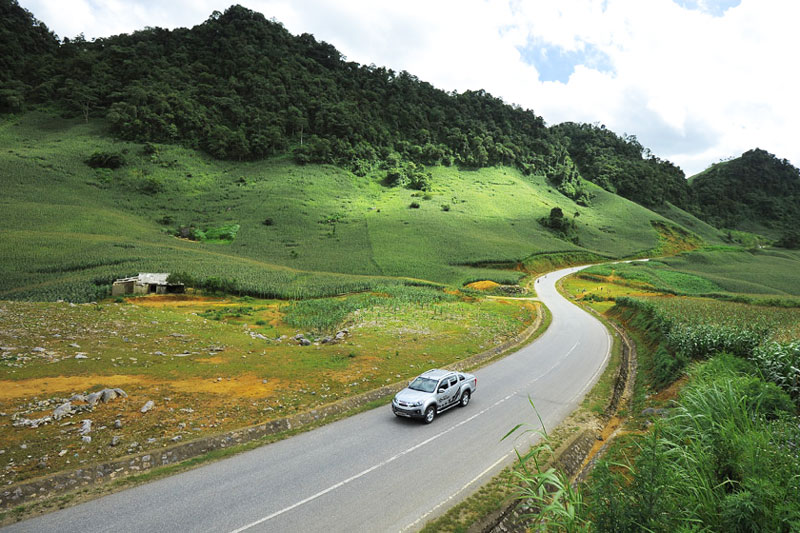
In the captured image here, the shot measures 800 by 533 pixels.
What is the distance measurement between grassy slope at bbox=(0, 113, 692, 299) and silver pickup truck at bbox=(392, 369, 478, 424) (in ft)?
94.5

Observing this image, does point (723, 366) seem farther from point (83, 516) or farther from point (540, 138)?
point (540, 138)

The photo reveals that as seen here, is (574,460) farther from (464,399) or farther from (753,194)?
(753,194)

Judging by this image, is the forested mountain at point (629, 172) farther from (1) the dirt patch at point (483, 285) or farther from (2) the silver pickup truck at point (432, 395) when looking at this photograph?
(2) the silver pickup truck at point (432, 395)

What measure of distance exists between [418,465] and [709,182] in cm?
23751

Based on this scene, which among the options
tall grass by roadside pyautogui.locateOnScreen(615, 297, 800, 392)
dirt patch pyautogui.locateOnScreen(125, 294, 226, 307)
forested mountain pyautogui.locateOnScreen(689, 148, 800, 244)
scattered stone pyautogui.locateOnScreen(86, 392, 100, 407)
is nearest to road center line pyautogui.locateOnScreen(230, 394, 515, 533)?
scattered stone pyautogui.locateOnScreen(86, 392, 100, 407)

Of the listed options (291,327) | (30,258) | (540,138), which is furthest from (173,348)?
(540,138)

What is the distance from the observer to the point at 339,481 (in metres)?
9.79

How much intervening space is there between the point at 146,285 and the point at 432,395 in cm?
3658

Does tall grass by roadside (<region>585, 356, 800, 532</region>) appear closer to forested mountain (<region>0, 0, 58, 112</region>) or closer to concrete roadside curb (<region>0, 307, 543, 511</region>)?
concrete roadside curb (<region>0, 307, 543, 511</region>)

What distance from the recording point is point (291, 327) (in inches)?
1086

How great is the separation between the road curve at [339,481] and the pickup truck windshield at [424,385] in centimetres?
129

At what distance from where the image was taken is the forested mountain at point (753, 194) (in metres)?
157

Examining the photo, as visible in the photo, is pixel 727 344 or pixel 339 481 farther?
pixel 727 344

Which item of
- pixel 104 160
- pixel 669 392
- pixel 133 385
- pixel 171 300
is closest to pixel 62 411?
pixel 133 385
